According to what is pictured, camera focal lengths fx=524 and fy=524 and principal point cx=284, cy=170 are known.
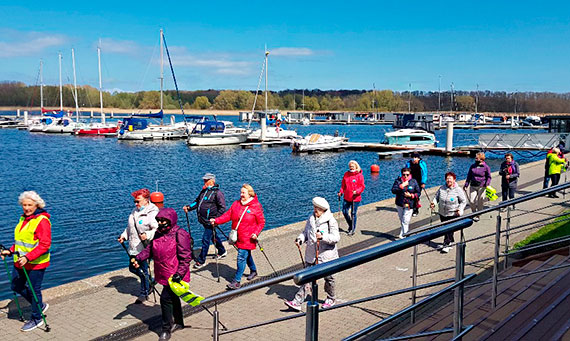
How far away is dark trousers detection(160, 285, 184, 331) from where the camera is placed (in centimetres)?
679

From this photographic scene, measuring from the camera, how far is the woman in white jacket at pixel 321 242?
7676mm

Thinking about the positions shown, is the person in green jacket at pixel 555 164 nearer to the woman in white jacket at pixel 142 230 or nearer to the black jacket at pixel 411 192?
the black jacket at pixel 411 192

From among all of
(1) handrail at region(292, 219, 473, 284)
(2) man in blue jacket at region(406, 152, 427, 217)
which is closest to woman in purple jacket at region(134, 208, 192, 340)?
(1) handrail at region(292, 219, 473, 284)

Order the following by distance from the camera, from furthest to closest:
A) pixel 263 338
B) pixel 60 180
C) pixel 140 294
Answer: pixel 60 180 < pixel 140 294 < pixel 263 338

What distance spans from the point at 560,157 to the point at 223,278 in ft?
45.5

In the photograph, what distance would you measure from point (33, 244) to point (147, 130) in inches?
2647

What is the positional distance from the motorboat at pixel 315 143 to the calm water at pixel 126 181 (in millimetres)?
1329

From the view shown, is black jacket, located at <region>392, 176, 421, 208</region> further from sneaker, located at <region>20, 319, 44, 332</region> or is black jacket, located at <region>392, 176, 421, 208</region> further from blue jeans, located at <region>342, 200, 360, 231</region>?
sneaker, located at <region>20, 319, 44, 332</region>

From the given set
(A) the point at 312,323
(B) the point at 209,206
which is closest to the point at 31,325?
(B) the point at 209,206

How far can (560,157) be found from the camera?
18.0 meters

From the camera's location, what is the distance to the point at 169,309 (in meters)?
6.84

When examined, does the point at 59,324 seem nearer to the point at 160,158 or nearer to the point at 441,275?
the point at 441,275

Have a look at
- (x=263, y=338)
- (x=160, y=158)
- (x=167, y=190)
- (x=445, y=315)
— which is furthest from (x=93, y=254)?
(x=160, y=158)

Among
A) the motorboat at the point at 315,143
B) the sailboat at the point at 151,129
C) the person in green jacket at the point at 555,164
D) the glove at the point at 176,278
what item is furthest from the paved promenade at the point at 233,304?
the sailboat at the point at 151,129
